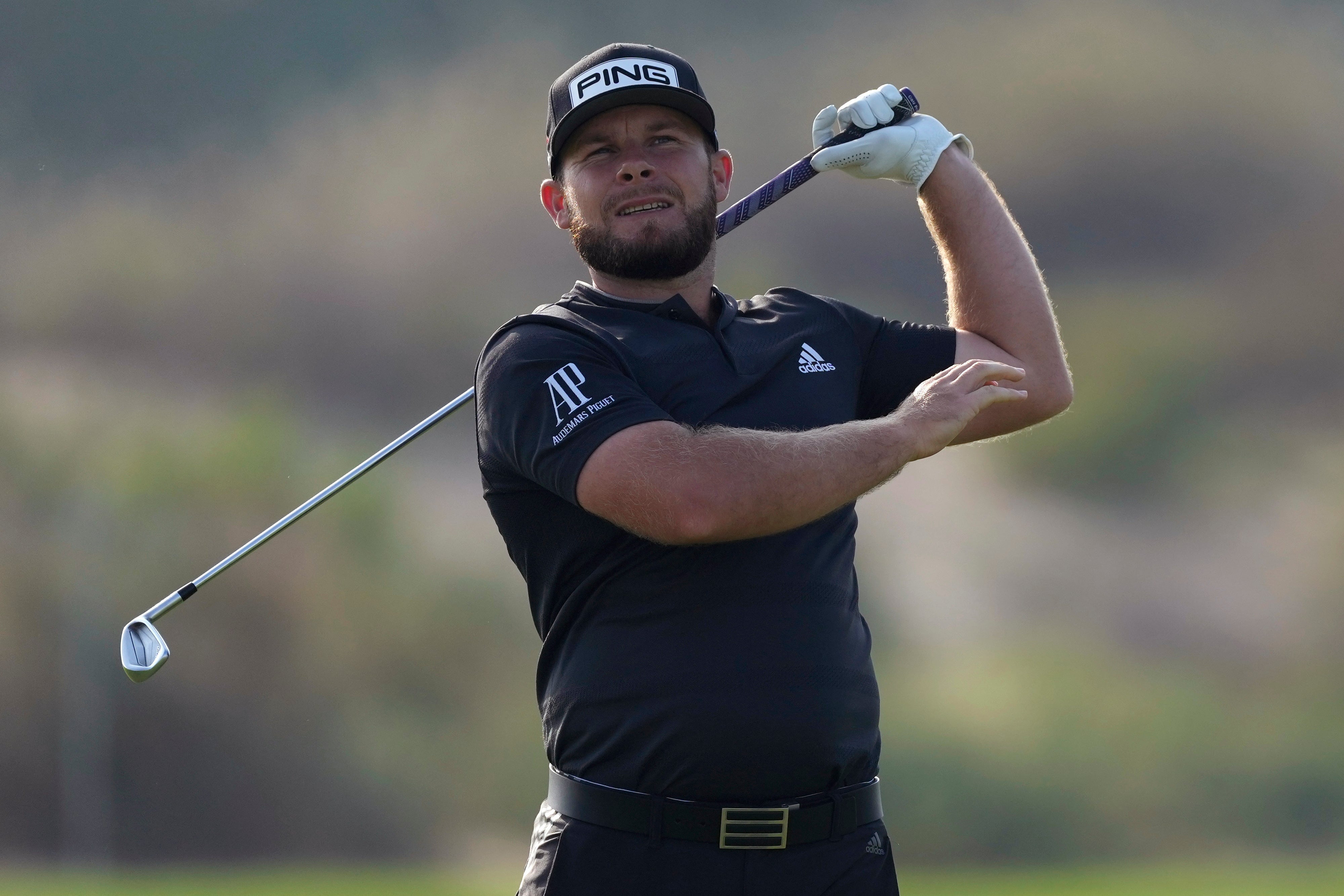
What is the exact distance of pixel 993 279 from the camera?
2340 mm

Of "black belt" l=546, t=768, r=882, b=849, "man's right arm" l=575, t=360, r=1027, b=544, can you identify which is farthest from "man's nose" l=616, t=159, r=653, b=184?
"black belt" l=546, t=768, r=882, b=849

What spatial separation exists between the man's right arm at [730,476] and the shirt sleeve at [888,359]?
466 mm

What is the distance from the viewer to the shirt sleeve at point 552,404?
1693 mm

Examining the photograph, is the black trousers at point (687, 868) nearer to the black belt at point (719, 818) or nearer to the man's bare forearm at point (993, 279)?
the black belt at point (719, 818)

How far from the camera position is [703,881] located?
5.58 feet

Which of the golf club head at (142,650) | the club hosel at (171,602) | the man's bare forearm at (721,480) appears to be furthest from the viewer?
the club hosel at (171,602)

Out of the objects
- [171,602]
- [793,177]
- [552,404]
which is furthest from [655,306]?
[171,602]

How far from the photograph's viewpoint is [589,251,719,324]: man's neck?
2066 mm

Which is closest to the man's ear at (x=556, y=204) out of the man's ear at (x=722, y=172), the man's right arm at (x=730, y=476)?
the man's ear at (x=722, y=172)

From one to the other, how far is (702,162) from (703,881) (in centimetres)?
Result: 112

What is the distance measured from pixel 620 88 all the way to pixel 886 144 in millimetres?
583

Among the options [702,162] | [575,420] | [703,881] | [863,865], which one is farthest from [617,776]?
[702,162]

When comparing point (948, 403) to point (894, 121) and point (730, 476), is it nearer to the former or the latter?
point (730, 476)

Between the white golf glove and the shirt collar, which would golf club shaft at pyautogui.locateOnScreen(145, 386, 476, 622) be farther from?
the white golf glove
